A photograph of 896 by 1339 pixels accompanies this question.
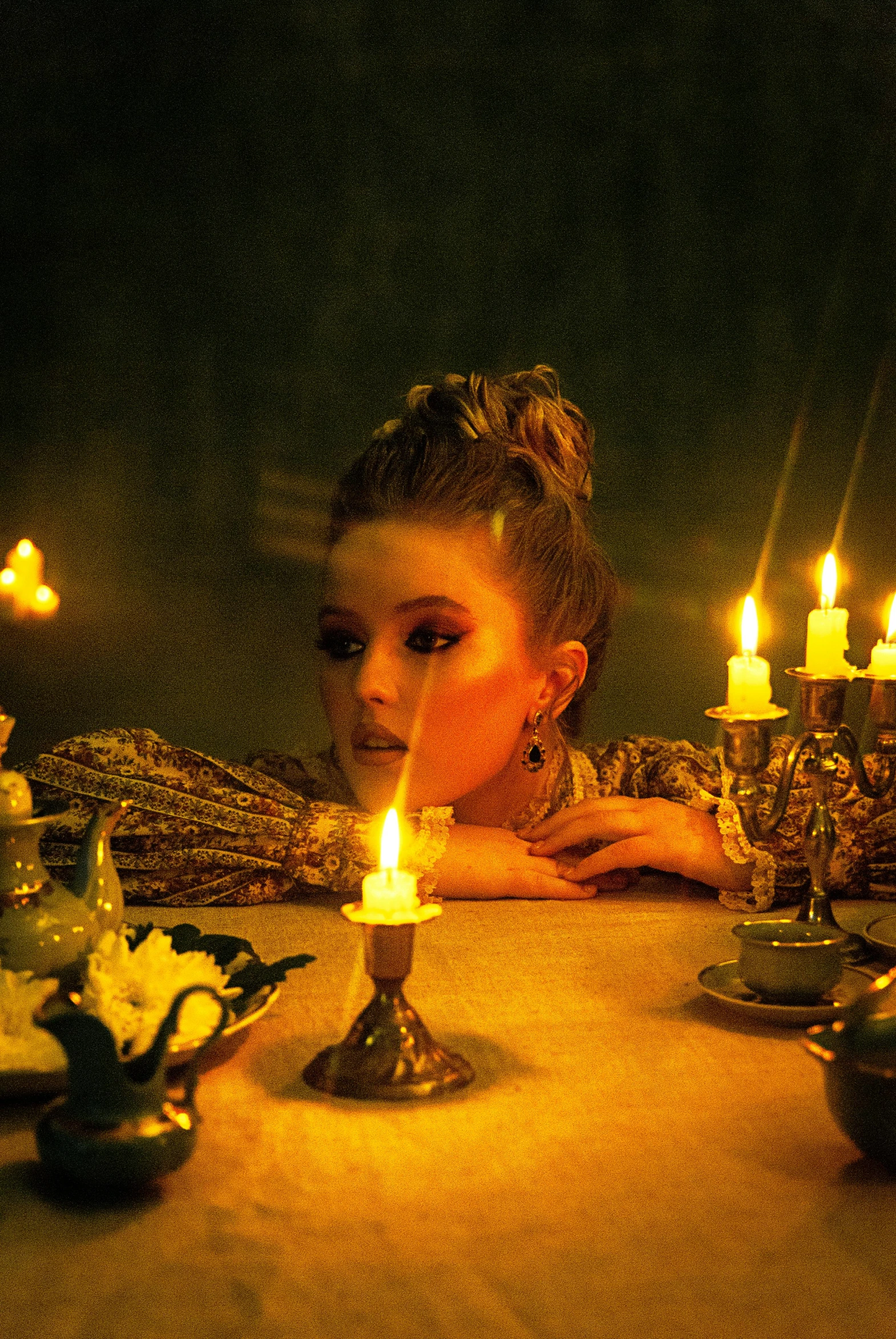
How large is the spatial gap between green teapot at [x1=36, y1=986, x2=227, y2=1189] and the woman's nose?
3.00 ft

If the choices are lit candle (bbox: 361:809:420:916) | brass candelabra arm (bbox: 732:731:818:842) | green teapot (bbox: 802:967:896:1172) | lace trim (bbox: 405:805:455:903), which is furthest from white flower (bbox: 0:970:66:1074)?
lace trim (bbox: 405:805:455:903)

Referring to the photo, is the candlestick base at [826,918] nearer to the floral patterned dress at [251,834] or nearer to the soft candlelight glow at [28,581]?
the floral patterned dress at [251,834]

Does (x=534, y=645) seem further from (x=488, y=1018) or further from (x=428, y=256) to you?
(x=428, y=256)

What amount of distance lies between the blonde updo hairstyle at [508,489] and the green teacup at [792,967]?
2.44 ft

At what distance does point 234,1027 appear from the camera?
3.39 ft

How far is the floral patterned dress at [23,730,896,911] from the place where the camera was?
5.67ft

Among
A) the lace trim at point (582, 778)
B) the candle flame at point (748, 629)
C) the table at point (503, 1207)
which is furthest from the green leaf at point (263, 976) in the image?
the lace trim at point (582, 778)

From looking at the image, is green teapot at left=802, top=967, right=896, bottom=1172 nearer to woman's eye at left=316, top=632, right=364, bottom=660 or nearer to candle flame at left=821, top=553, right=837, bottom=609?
candle flame at left=821, top=553, right=837, bottom=609

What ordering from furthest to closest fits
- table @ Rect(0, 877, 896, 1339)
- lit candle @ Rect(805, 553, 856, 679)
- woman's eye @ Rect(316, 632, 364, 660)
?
woman's eye @ Rect(316, 632, 364, 660)
lit candle @ Rect(805, 553, 856, 679)
table @ Rect(0, 877, 896, 1339)

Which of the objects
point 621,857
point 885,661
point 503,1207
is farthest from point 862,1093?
point 621,857

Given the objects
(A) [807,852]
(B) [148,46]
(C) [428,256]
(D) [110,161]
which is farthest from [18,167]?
(A) [807,852]

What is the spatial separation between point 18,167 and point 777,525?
1.63 m

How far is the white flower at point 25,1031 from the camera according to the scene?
38.0 inches

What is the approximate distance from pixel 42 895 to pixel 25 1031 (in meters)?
0.14
